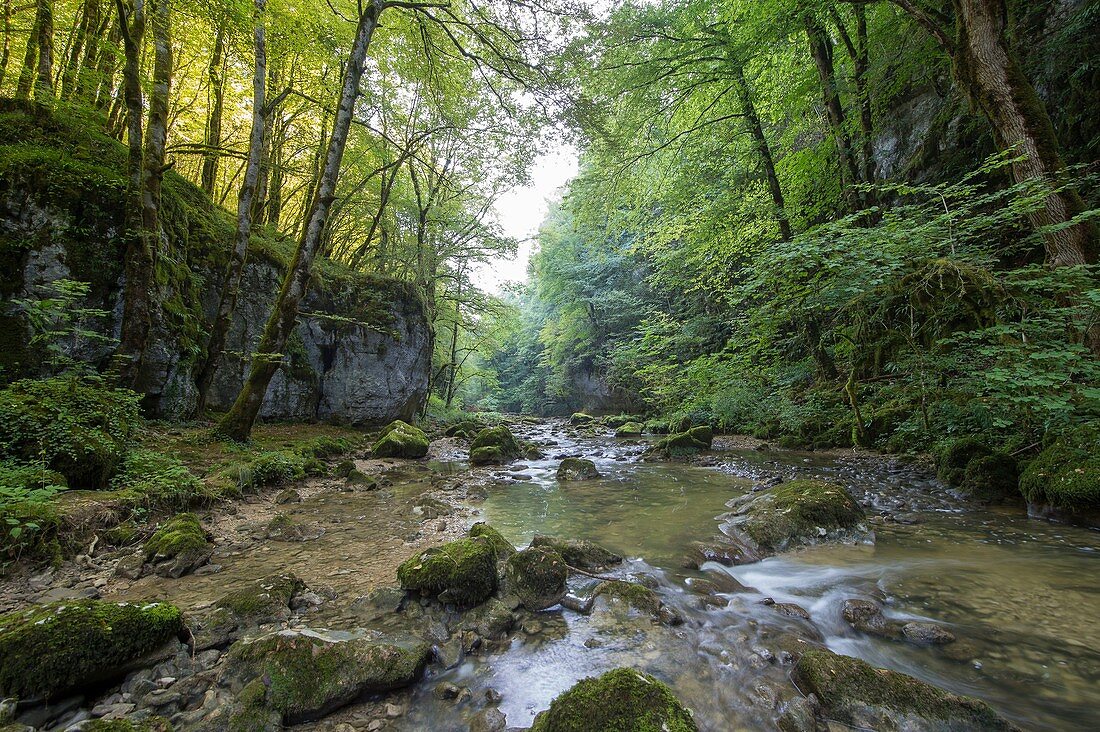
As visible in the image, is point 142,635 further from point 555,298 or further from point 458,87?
point 555,298

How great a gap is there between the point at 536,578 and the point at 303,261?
6.77m

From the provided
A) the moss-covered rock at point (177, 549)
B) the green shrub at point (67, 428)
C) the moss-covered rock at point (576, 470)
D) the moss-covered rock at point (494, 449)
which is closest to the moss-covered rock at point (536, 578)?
the moss-covered rock at point (177, 549)

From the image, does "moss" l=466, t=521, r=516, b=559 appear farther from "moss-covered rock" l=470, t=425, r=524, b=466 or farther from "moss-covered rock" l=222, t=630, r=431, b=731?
"moss-covered rock" l=470, t=425, r=524, b=466

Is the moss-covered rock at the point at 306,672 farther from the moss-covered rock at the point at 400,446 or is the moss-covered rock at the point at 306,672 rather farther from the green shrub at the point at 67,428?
the moss-covered rock at the point at 400,446

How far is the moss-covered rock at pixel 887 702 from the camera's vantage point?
206 cm

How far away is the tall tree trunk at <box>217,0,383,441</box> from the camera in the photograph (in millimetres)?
7152

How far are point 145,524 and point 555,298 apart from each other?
82.0ft

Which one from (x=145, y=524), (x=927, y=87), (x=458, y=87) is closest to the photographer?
(x=145, y=524)

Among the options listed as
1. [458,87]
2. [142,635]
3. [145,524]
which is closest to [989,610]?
[142,635]

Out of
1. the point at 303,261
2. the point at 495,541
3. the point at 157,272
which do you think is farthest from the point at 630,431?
the point at 157,272

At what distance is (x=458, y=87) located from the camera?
445 inches

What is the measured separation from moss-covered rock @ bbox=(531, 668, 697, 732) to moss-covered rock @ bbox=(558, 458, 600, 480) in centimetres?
699

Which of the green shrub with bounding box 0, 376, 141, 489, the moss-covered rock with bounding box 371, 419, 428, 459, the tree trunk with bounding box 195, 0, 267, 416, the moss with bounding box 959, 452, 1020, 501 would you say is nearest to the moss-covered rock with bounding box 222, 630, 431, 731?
the green shrub with bounding box 0, 376, 141, 489

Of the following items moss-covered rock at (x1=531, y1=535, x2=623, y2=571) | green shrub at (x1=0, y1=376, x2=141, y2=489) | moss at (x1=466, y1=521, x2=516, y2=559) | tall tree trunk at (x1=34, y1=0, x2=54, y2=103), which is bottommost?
moss-covered rock at (x1=531, y1=535, x2=623, y2=571)
